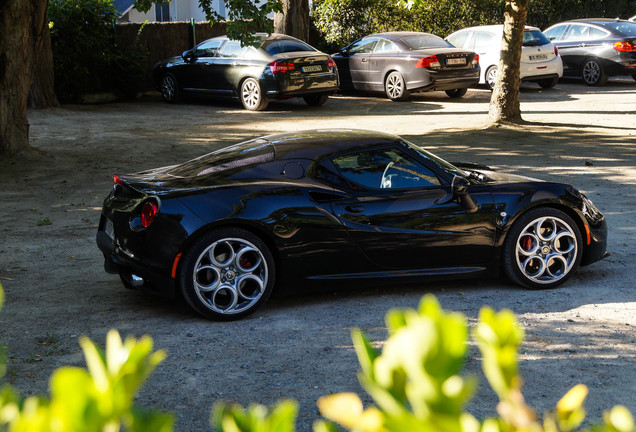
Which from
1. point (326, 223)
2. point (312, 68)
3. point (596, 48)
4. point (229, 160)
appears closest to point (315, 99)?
point (312, 68)

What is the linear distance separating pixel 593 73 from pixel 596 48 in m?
0.71

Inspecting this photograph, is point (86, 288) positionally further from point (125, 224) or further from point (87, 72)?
point (87, 72)

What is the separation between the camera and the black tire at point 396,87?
66.8 ft

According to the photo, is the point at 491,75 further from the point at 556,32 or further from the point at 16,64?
the point at 16,64

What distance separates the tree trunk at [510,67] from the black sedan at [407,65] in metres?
3.78

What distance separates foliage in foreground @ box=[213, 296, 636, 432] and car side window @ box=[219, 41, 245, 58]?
62.2ft

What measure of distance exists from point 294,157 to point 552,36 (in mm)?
20040

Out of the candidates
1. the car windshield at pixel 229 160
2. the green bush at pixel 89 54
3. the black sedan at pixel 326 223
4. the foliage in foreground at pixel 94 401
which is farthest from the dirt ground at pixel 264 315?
the green bush at pixel 89 54

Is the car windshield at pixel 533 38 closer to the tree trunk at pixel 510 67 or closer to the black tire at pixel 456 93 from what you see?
the black tire at pixel 456 93

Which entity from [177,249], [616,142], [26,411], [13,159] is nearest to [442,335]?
[26,411]

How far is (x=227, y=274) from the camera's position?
5.95m

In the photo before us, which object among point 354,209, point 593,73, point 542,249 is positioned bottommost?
point 542,249

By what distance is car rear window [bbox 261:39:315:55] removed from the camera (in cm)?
1886

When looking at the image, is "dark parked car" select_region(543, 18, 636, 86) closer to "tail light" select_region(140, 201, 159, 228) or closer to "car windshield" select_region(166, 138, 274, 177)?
"car windshield" select_region(166, 138, 274, 177)
